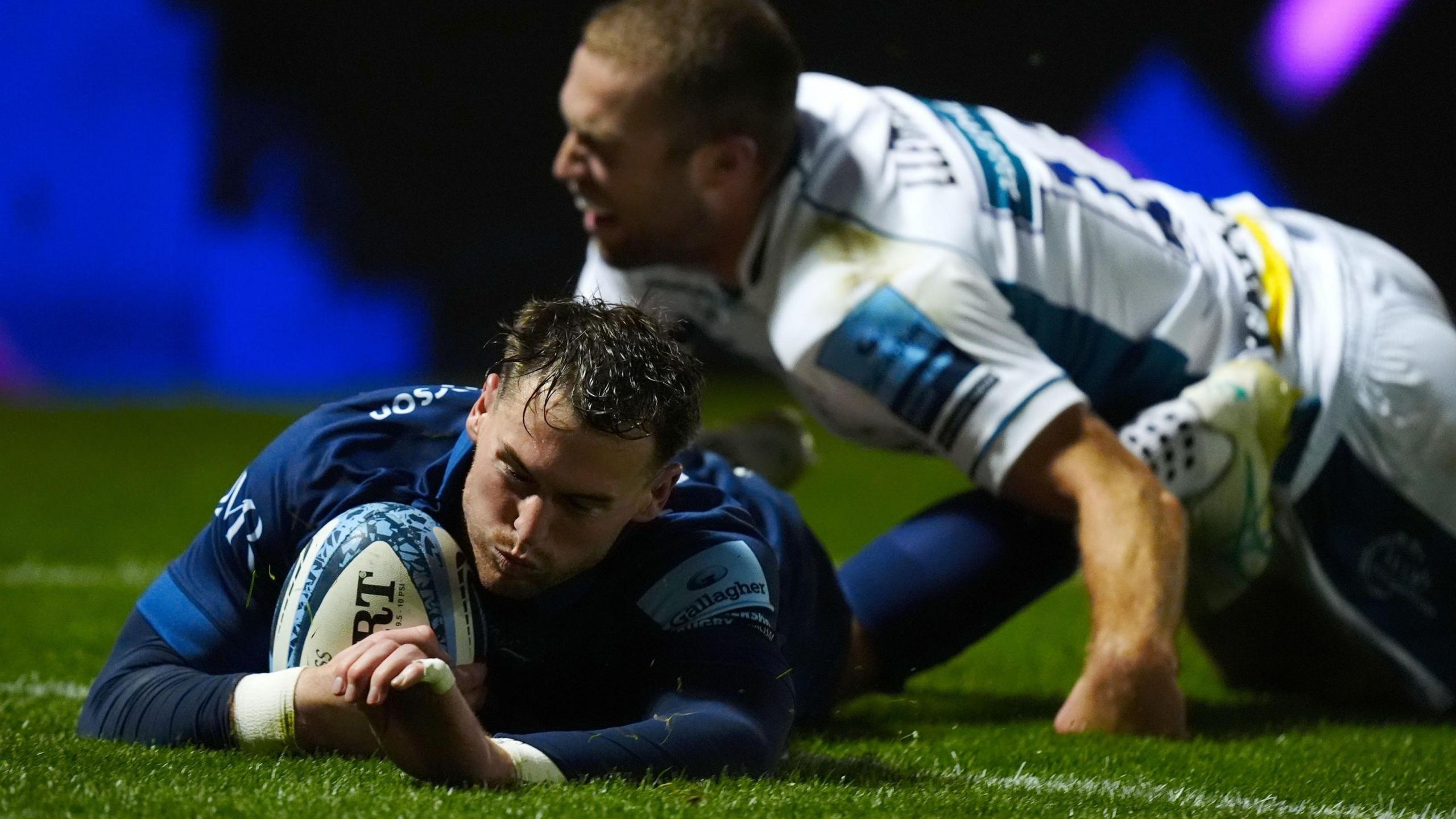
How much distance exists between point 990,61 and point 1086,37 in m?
0.69

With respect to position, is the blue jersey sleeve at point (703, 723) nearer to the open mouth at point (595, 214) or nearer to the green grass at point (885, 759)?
the green grass at point (885, 759)

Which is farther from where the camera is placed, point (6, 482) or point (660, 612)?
point (6, 482)

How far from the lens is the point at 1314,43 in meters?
8.67

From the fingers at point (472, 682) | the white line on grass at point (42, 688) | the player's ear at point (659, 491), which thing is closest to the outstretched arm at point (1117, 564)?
the player's ear at point (659, 491)

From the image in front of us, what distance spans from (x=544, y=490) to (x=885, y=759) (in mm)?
818

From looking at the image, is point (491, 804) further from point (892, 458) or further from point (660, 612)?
point (892, 458)

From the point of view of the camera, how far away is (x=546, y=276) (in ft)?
32.6

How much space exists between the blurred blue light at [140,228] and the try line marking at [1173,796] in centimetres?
756

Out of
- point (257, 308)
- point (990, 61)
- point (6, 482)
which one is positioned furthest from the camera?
point (257, 308)

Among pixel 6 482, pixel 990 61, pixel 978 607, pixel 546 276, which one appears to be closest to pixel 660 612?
pixel 978 607

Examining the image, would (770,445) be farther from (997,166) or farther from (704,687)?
(704,687)

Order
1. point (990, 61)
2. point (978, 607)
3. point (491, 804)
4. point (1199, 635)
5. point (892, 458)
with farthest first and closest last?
point (892, 458), point (990, 61), point (1199, 635), point (978, 607), point (491, 804)

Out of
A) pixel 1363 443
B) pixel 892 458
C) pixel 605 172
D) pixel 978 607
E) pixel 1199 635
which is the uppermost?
pixel 605 172

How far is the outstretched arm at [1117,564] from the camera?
3.12m
